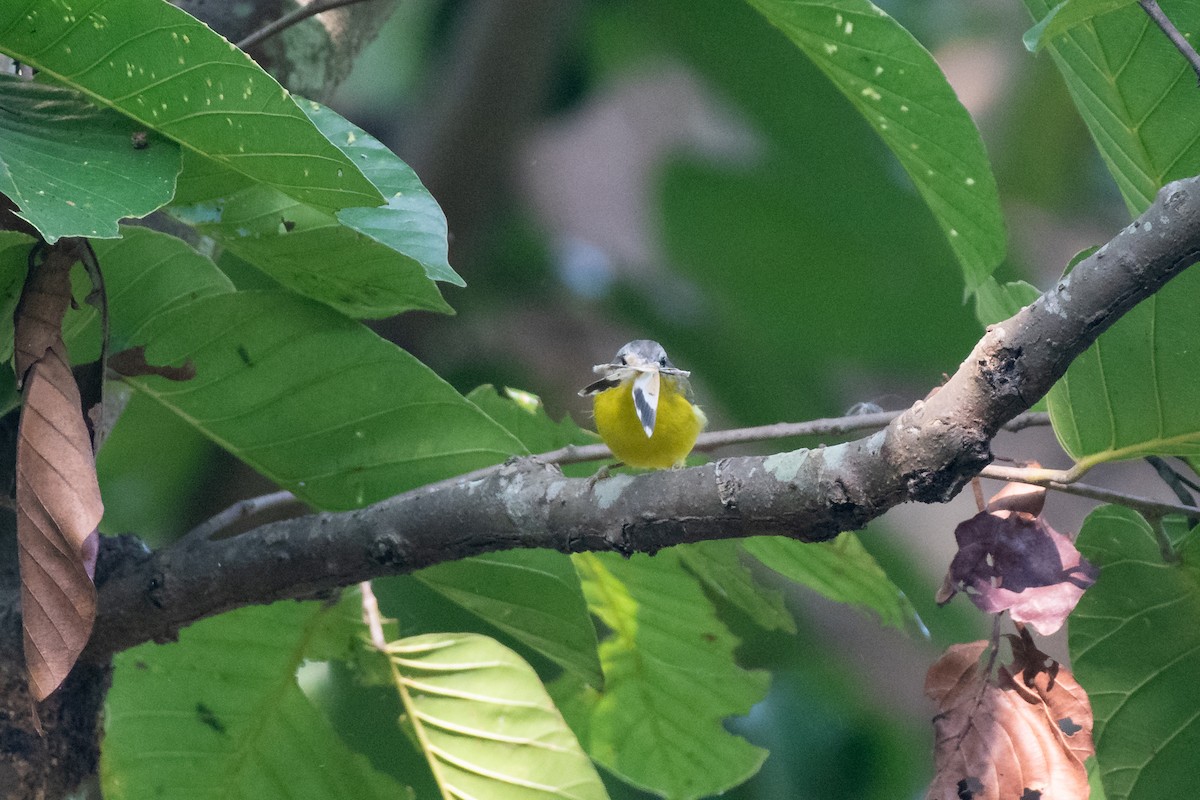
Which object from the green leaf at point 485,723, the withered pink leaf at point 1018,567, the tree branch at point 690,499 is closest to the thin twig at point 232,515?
the tree branch at point 690,499

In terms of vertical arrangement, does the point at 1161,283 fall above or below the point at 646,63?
above

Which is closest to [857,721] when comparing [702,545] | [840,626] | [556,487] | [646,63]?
[840,626]

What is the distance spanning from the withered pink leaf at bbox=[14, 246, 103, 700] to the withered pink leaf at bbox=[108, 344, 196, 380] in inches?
7.1

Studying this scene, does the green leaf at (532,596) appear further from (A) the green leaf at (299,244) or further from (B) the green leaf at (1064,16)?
(B) the green leaf at (1064,16)

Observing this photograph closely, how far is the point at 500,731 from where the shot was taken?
1.27 metres

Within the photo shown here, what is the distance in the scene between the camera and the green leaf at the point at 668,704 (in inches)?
59.1

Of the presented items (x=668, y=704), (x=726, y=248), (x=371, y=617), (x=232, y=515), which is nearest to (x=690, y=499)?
(x=232, y=515)

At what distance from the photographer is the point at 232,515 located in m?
1.12

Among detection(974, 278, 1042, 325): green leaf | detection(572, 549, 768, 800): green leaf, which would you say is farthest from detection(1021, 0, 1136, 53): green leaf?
detection(572, 549, 768, 800): green leaf

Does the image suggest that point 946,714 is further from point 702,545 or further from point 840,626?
point 840,626

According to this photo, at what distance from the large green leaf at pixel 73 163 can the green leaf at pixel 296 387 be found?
0.23 m

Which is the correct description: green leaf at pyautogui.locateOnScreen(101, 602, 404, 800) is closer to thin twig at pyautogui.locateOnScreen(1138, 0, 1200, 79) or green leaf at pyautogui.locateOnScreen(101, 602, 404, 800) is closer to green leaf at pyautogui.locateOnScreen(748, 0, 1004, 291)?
green leaf at pyautogui.locateOnScreen(748, 0, 1004, 291)

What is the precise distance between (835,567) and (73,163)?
873 millimetres

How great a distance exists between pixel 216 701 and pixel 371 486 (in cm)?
35
